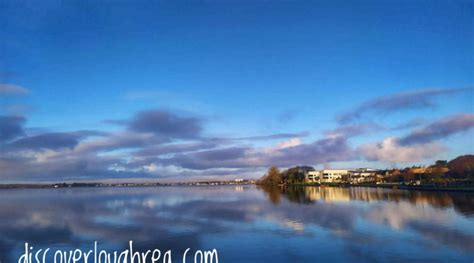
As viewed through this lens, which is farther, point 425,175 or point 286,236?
point 425,175

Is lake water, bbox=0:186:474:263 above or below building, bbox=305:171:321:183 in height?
below

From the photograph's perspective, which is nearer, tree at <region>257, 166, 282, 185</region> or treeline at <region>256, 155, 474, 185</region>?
treeline at <region>256, 155, 474, 185</region>

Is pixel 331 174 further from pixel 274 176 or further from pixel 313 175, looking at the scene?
pixel 274 176

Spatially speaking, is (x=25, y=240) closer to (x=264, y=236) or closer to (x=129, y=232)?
(x=129, y=232)

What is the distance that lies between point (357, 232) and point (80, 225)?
17859mm

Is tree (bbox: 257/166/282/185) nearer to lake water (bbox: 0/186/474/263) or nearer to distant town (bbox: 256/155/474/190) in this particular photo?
distant town (bbox: 256/155/474/190)

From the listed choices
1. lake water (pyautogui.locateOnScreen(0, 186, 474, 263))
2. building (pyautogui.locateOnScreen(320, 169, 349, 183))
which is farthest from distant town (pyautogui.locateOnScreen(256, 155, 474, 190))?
lake water (pyautogui.locateOnScreen(0, 186, 474, 263))

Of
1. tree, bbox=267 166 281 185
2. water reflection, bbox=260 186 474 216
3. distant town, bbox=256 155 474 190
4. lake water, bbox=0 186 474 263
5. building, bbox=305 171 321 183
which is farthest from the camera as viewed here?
building, bbox=305 171 321 183

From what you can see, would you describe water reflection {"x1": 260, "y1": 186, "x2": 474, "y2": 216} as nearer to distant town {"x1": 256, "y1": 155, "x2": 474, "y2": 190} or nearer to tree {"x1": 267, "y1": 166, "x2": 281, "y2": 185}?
distant town {"x1": 256, "y1": 155, "x2": 474, "y2": 190}

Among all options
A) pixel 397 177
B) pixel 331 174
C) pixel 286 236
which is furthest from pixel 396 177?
pixel 286 236

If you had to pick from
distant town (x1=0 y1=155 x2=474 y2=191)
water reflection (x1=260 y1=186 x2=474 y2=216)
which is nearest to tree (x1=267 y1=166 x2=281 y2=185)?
distant town (x1=0 y1=155 x2=474 y2=191)

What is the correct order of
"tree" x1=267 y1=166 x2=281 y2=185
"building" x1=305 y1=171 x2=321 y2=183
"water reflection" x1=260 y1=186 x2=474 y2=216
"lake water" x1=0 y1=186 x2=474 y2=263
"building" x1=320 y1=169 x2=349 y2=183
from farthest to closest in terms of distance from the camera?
"building" x1=305 y1=171 x2=321 y2=183
"building" x1=320 y1=169 x2=349 y2=183
"tree" x1=267 y1=166 x2=281 y2=185
"water reflection" x1=260 y1=186 x2=474 y2=216
"lake water" x1=0 y1=186 x2=474 y2=263

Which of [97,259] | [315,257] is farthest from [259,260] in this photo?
[97,259]

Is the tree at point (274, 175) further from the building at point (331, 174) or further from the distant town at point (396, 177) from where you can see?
the building at point (331, 174)
